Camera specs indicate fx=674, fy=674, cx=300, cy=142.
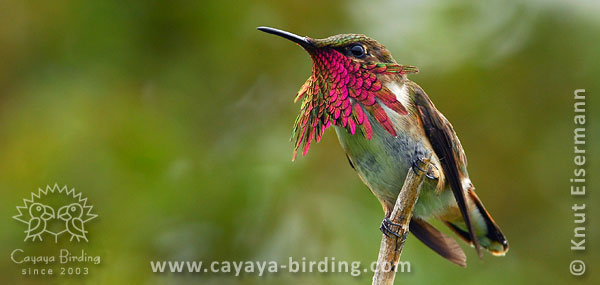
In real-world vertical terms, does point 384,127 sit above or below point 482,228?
above

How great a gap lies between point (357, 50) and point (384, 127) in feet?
1.37

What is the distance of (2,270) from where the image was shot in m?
5.63

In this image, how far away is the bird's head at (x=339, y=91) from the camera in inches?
126

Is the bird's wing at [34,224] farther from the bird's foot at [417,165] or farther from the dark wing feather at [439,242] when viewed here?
the bird's foot at [417,165]

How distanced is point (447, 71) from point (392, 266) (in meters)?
3.42

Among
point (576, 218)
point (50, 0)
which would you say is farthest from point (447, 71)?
point (50, 0)

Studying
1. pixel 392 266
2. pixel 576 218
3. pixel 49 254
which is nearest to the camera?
pixel 392 266

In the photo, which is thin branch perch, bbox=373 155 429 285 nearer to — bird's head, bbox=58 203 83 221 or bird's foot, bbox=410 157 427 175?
bird's foot, bbox=410 157 427 175

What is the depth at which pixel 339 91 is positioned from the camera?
322 centimetres

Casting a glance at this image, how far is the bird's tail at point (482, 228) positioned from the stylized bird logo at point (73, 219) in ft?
9.97

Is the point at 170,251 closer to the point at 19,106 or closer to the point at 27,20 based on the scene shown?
the point at 19,106

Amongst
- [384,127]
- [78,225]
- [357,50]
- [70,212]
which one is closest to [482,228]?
[384,127]

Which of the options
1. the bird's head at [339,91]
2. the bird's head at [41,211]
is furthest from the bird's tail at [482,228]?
the bird's head at [41,211]

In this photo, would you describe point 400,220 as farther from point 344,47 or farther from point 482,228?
point 482,228
